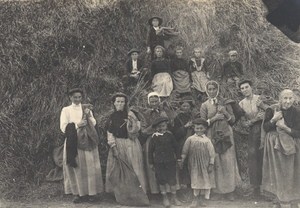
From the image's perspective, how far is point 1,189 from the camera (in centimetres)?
683

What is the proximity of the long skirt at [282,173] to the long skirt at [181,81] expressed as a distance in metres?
1.93

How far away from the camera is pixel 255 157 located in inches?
253

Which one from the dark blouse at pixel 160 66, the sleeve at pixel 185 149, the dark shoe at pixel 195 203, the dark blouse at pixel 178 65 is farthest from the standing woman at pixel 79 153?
the dark blouse at pixel 178 65

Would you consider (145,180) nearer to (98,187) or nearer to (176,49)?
(98,187)

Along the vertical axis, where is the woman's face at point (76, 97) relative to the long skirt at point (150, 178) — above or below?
above

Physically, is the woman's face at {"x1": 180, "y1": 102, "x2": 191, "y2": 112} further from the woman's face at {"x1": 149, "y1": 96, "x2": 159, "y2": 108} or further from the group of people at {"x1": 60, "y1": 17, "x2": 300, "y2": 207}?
the woman's face at {"x1": 149, "y1": 96, "x2": 159, "y2": 108}

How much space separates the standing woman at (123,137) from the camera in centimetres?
625

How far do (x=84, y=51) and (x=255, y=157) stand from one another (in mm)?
3861

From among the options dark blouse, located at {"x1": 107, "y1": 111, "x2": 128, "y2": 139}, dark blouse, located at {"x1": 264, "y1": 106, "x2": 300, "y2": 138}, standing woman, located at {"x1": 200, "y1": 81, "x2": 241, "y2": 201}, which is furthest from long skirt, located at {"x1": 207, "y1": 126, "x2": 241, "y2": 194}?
dark blouse, located at {"x1": 107, "y1": 111, "x2": 128, "y2": 139}

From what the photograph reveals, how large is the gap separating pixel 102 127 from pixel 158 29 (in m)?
2.21

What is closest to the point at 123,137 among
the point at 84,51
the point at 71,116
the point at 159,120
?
the point at 159,120

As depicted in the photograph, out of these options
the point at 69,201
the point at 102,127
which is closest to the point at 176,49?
the point at 102,127

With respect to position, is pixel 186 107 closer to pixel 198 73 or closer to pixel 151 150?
pixel 151 150

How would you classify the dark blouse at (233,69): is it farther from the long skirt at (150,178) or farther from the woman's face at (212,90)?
the long skirt at (150,178)
